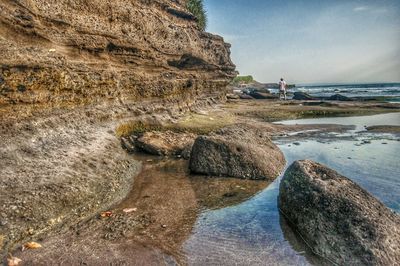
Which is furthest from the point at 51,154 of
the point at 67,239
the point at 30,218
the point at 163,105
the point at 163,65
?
the point at 163,65

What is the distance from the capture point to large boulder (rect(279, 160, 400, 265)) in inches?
179

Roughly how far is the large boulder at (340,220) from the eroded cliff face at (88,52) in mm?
6589

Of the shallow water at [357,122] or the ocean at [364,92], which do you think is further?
the ocean at [364,92]

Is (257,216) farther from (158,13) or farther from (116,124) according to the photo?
(158,13)

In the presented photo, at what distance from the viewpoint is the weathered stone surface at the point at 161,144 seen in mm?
10812

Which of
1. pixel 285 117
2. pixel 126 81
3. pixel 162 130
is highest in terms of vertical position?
pixel 126 81

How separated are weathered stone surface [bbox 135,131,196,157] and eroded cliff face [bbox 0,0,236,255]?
0.98 metres

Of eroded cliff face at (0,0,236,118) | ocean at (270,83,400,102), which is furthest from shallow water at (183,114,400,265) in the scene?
ocean at (270,83,400,102)

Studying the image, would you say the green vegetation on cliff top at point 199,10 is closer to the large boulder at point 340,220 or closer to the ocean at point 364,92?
the ocean at point 364,92

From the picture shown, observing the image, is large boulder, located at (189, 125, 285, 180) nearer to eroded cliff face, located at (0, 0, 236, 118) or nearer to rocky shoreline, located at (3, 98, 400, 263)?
rocky shoreline, located at (3, 98, 400, 263)

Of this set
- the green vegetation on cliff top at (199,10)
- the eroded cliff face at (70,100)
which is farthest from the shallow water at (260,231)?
the green vegetation on cliff top at (199,10)

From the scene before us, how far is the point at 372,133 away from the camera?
1661 centimetres

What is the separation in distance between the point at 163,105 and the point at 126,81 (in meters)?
2.26

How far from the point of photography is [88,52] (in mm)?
10992
